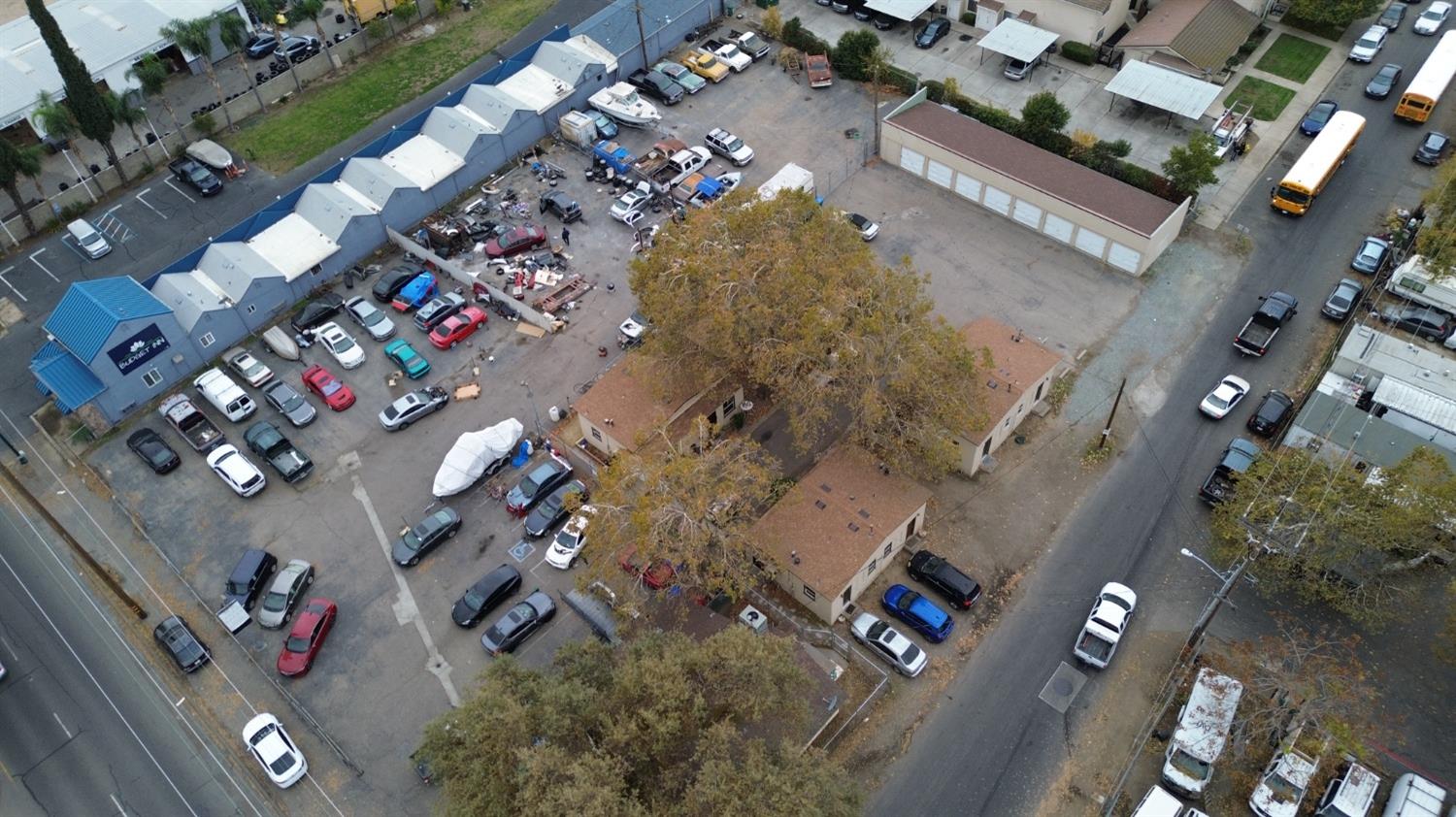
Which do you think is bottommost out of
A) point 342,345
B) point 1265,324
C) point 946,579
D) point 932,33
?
point 946,579

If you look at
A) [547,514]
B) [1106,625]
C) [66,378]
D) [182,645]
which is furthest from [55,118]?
[1106,625]

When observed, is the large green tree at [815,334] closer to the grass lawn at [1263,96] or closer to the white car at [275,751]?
the white car at [275,751]

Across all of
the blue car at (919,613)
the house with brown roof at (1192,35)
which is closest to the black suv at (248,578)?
the blue car at (919,613)

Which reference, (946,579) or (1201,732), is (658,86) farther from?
(1201,732)

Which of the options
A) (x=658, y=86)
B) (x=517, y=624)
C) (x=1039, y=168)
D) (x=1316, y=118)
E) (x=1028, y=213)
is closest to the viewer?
(x=517, y=624)

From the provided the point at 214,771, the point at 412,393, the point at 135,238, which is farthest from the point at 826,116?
the point at 214,771

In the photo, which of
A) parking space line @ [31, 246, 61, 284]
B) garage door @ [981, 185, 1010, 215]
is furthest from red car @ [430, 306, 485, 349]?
garage door @ [981, 185, 1010, 215]

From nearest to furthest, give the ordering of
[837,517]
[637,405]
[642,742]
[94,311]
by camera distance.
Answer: [642,742], [837,517], [637,405], [94,311]

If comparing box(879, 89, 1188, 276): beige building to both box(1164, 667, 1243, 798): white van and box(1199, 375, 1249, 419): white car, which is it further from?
box(1164, 667, 1243, 798): white van
